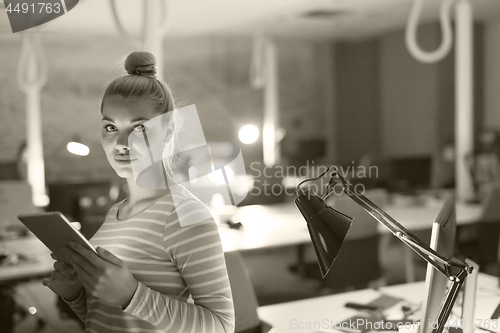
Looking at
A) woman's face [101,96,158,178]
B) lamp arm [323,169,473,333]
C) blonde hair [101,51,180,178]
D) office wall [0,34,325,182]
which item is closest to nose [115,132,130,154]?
woman's face [101,96,158,178]

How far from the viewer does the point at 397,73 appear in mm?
9141

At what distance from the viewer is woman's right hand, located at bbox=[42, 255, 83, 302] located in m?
1.14

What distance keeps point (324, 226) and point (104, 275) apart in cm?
49

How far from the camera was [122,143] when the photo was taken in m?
1.14

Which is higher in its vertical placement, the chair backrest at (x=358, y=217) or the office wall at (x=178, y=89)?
the office wall at (x=178, y=89)

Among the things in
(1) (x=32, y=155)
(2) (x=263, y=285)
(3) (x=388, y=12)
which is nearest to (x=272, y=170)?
(2) (x=263, y=285)

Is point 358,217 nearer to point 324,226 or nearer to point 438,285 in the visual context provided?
point 438,285

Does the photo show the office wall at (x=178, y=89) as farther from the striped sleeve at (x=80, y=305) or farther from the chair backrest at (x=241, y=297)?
the striped sleeve at (x=80, y=305)

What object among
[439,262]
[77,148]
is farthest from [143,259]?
[439,262]

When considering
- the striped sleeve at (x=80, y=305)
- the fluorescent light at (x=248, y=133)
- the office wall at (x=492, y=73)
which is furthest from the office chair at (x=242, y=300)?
the office wall at (x=492, y=73)

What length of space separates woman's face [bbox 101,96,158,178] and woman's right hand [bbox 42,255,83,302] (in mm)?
275

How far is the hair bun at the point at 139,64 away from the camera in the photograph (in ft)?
3.94

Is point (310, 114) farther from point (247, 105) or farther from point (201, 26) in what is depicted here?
point (201, 26)

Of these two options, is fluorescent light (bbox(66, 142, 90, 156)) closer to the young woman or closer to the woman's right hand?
the young woman
